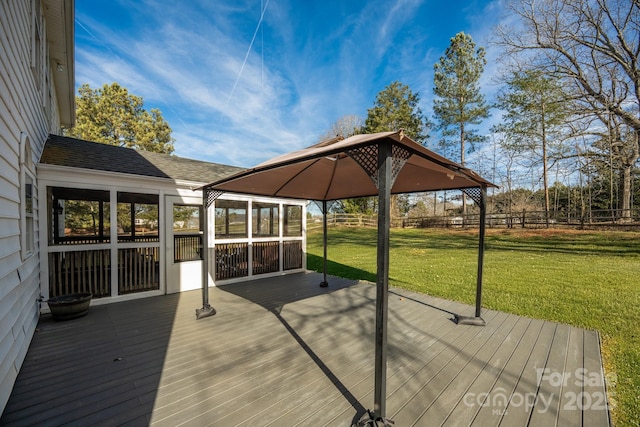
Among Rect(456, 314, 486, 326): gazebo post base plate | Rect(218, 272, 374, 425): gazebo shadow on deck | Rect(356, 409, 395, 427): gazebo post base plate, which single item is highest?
Rect(356, 409, 395, 427): gazebo post base plate

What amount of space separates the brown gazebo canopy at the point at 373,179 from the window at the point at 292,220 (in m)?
1.51

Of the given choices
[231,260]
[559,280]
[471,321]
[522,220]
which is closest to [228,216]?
[231,260]

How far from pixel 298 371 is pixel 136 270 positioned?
437 centimetres

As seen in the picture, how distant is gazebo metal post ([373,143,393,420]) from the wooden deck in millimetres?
246

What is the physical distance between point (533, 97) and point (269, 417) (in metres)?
18.2

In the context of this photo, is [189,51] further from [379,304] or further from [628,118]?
[628,118]

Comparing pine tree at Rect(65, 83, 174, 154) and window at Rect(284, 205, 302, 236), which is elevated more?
pine tree at Rect(65, 83, 174, 154)

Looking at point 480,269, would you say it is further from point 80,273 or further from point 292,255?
point 80,273

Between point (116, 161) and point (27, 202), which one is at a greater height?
point (116, 161)

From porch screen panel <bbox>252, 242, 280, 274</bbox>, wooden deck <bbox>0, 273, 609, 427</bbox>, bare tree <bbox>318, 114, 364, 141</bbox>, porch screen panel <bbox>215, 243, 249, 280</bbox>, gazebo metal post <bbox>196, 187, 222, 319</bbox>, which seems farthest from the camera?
bare tree <bbox>318, 114, 364, 141</bbox>

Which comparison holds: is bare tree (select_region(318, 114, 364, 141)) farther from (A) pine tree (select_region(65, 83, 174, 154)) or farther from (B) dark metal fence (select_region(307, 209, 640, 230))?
(A) pine tree (select_region(65, 83, 174, 154))

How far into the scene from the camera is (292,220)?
7695mm

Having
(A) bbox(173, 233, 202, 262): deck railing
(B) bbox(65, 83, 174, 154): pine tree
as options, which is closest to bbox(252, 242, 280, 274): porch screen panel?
(A) bbox(173, 233, 202, 262): deck railing

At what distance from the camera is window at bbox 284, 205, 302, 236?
24.7ft
